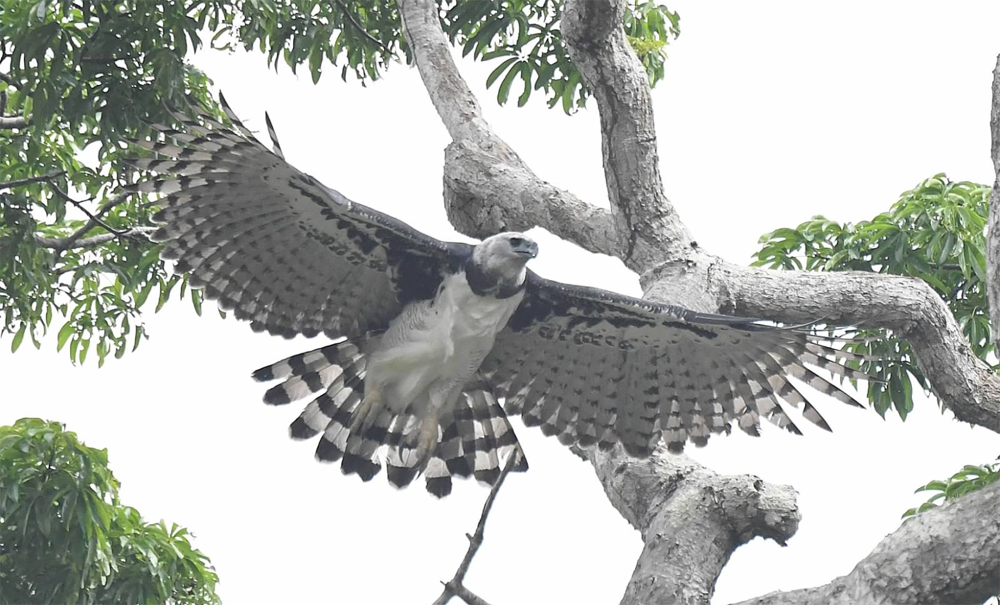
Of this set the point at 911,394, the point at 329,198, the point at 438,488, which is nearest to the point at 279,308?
the point at 329,198

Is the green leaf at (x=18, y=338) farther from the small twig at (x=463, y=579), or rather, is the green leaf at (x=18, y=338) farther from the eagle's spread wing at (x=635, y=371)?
the small twig at (x=463, y=579)

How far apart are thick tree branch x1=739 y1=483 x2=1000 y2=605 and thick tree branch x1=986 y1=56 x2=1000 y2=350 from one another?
51cm

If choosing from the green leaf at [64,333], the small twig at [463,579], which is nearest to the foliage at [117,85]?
the green leaf at [64,333]

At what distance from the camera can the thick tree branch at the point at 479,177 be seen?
5043mm

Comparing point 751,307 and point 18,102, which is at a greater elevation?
point 751,307

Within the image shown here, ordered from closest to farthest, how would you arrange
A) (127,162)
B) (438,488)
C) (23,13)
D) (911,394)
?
(127,162), (23,13), (438,488), (911,394)

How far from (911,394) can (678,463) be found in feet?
5.19

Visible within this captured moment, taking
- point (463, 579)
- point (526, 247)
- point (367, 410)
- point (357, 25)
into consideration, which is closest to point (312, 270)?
point (367, 410)

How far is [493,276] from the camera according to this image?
169 inches

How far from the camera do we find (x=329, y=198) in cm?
410

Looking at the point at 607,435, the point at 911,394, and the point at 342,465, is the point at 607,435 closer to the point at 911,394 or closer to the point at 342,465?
the point at 342,465

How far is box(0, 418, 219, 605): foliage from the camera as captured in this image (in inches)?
169

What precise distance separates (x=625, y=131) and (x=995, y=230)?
61.7 inches

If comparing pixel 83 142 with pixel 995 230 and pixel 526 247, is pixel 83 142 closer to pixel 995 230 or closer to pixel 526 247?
pixel 526 247
